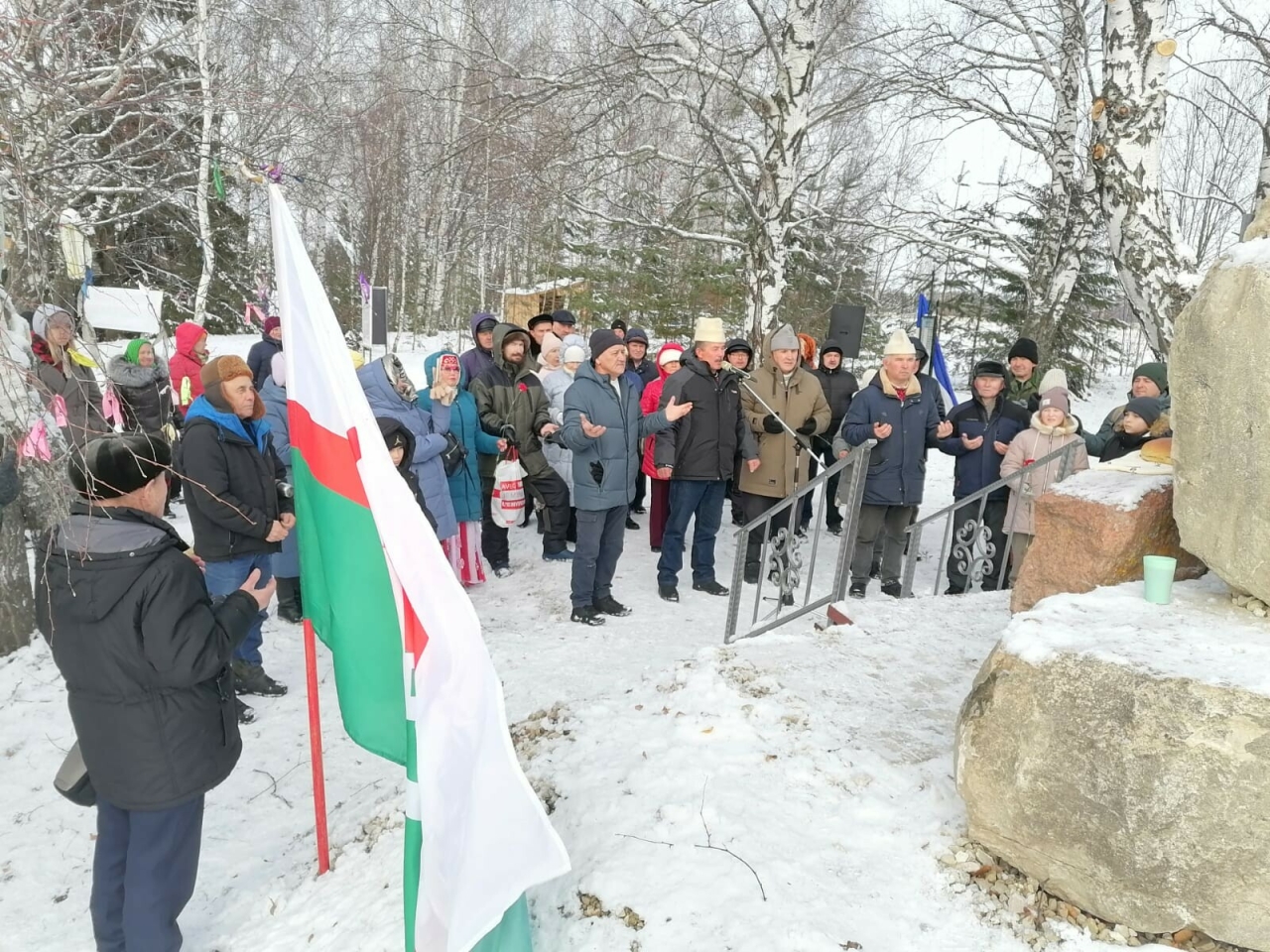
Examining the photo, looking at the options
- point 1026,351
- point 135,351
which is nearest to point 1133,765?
point 1026,351

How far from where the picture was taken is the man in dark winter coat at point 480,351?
636 cm

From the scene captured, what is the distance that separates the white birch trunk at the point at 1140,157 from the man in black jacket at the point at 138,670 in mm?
5134

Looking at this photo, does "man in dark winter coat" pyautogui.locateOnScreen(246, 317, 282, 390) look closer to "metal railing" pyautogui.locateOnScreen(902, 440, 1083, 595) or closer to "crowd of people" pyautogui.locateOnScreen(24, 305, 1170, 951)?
"crowd of people" pyautogui.locateOnScreen(24, 305, 1170, 951)

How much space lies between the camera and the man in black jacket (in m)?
2.28

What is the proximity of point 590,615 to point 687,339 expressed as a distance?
13.4 m

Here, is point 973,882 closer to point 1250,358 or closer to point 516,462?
point 1250,358

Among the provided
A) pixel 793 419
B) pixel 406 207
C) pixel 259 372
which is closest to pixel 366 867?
pixel 793 419

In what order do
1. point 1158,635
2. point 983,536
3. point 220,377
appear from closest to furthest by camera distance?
point 1158,635 < point 220,377 < point 983,536

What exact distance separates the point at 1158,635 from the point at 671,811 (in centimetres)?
152

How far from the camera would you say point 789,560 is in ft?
17.5

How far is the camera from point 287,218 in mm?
2506

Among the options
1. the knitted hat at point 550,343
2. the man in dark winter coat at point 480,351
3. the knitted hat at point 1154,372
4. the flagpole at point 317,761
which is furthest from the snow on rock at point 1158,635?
the knitted hat at point 550,343

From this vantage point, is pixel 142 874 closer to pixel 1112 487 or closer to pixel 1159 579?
pixel 1159 579

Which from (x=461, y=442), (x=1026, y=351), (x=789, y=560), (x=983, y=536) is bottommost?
(x=789, y=560)
